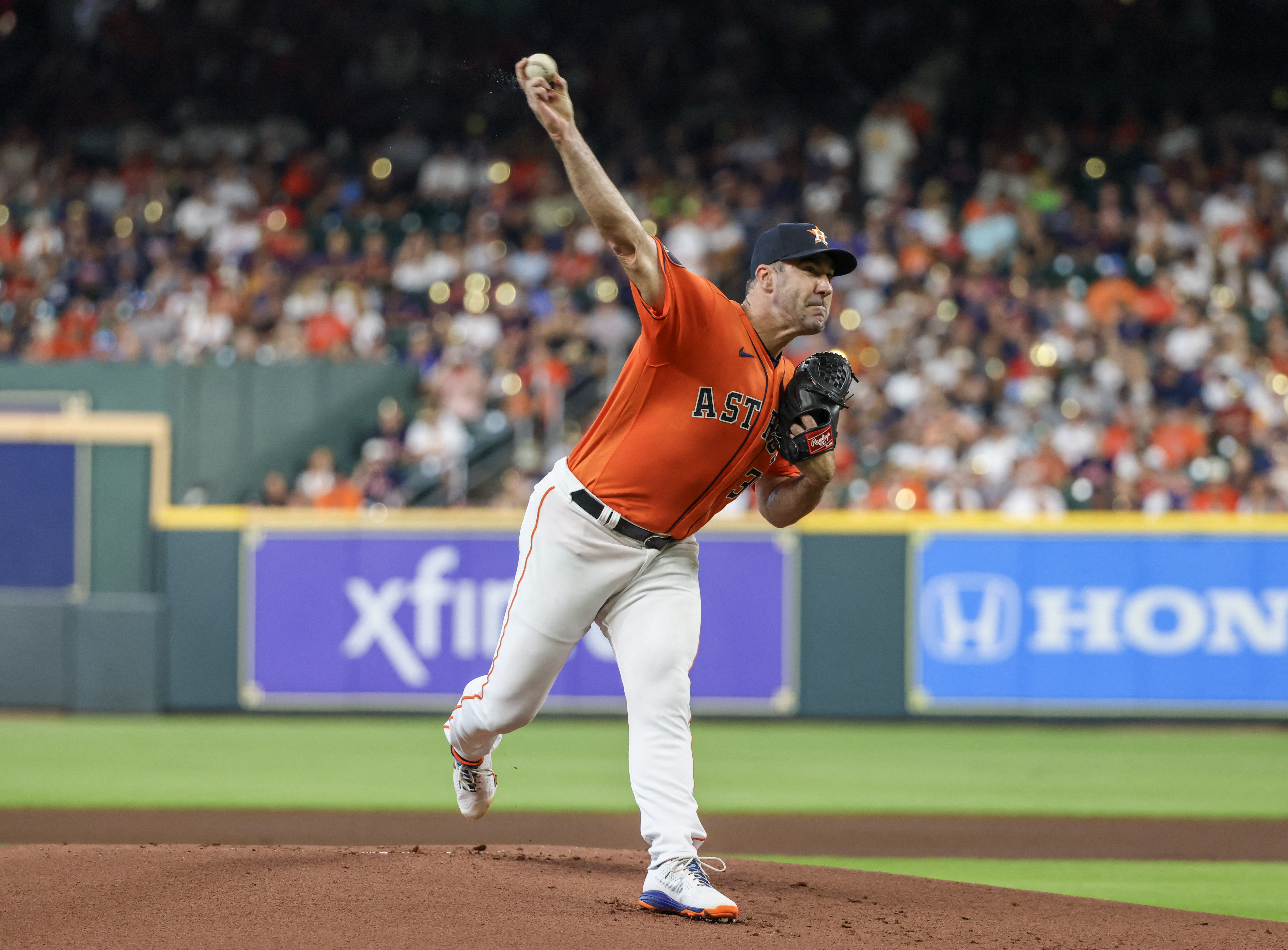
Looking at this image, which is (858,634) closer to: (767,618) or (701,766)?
(767,618)

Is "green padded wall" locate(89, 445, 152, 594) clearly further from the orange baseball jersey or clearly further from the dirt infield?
the orange baseball jersey

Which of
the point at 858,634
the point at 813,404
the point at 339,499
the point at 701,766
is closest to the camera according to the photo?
the point at 813,404

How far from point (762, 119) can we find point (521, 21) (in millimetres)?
3663

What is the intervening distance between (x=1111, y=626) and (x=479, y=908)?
26.9ft

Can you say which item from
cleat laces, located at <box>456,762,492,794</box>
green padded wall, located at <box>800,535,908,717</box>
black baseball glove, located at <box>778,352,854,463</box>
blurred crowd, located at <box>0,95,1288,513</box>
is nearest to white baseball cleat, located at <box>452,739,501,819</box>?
cleat laces, located at <box>456,762,492,794</box>

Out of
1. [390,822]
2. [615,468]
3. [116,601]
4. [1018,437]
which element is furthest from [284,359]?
[615,468]

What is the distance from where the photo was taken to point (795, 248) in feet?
14.8

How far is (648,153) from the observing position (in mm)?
17672

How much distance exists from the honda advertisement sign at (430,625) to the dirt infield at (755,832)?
13.3ft

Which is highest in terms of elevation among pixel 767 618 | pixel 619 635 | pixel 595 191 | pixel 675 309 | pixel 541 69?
pixel 541 69

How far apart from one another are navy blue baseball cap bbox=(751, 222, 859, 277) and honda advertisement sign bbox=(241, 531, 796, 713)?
7036mm

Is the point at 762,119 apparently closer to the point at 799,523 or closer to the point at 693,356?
the point at 799,523

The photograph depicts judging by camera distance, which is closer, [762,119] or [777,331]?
[777,331]

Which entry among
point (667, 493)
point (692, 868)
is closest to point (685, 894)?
point (692, 868)
